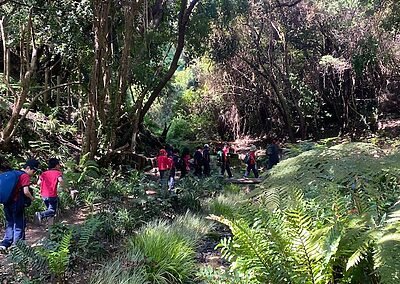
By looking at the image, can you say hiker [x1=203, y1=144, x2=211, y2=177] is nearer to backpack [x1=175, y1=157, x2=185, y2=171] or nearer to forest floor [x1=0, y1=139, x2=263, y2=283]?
backpack [x1=175, y1=157, x2=185, y2=171]

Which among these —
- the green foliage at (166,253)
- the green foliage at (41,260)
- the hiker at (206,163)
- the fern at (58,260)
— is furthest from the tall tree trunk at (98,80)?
the fern at (58,260)

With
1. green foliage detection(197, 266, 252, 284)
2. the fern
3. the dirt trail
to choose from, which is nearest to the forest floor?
the dirt trail

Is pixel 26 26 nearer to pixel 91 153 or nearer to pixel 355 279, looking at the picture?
pixel 91 153

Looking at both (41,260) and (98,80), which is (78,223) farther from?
(98,80)

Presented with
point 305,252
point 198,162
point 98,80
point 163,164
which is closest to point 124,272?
point 305,252

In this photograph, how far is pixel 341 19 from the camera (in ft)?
63.2

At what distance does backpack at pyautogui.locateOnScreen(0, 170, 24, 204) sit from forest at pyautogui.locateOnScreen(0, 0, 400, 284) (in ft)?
0.28

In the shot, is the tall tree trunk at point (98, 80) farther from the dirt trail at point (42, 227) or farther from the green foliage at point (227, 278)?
the green foliage at point (227, 278)

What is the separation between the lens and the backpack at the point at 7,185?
5.43 m

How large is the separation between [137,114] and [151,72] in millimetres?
2062

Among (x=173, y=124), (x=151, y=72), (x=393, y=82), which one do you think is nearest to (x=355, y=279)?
(x=151, y=72)

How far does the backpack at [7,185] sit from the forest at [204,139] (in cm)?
9

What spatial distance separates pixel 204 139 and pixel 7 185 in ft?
59.5

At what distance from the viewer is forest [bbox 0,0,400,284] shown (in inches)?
123
